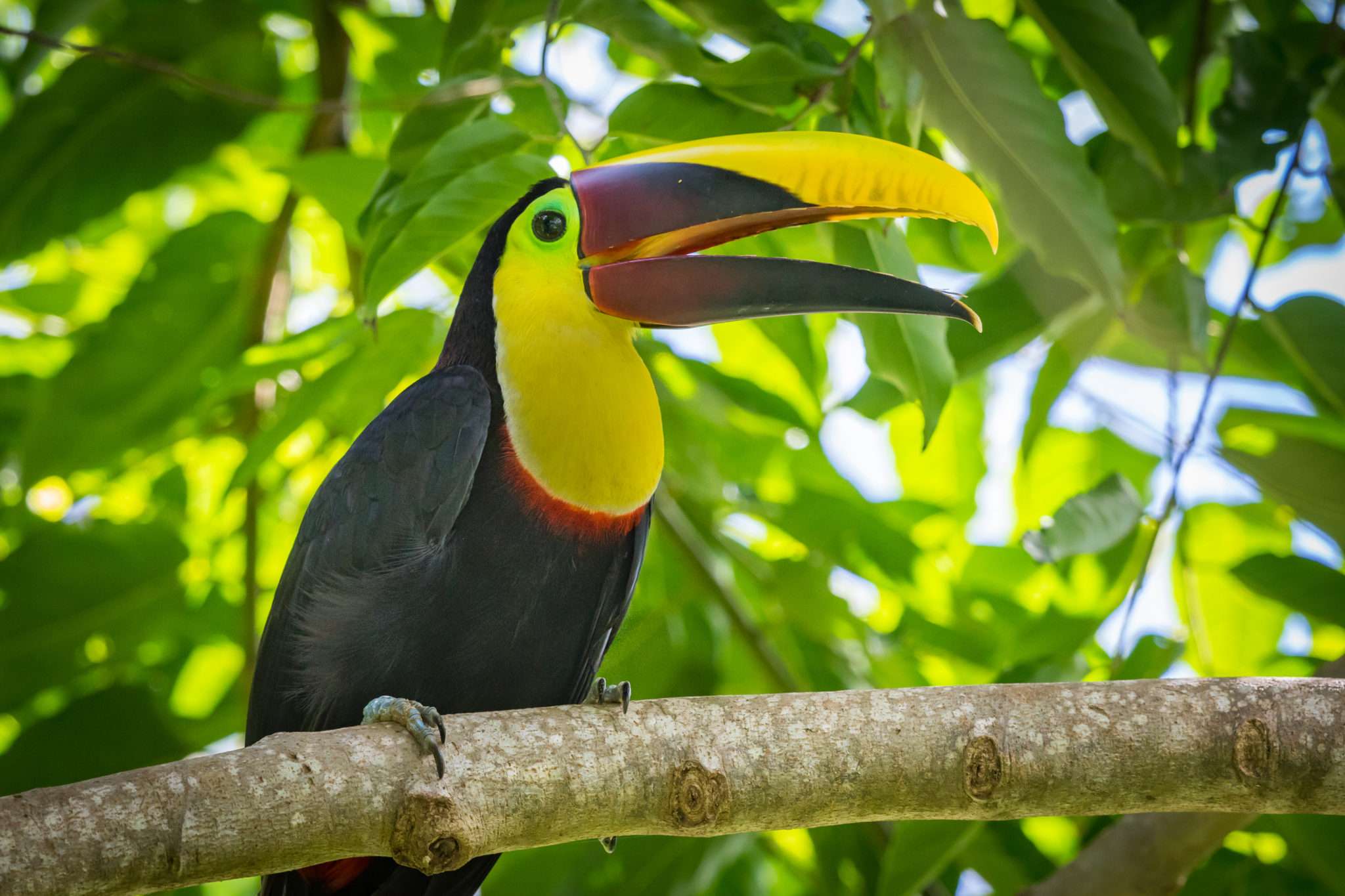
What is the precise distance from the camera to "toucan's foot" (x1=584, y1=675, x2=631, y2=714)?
68.6 inches

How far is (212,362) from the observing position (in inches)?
130

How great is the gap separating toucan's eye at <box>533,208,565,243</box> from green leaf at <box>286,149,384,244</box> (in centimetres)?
72

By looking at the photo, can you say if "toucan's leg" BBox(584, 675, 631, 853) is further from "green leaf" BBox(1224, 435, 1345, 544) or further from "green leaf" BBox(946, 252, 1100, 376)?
"green leaf" BBox(1224, 435, 1345, 544)

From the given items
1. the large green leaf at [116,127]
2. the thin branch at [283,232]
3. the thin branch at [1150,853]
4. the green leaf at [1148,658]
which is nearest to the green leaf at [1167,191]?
the green leaf at [1148,658]

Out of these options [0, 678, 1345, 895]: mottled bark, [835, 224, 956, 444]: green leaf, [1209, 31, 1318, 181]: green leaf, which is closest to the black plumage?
[0, 678, 1345, 895]: mottled bark

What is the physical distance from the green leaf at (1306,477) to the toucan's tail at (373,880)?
172 centimetres

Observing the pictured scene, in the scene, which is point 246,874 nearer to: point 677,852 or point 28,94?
point 677,852

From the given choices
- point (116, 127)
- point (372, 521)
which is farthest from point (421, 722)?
point (116, 127)

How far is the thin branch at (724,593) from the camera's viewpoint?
9.27 ft

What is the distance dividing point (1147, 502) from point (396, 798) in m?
1.86

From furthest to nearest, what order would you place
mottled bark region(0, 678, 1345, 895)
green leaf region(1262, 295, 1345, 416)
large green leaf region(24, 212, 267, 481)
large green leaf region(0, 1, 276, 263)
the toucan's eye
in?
1. large green leaf region(0, 1, 276, 263)
2. large green leaf region(24, 212, 267, 481)
3. green leaf region(1262, 295, 1345, 416)
4. the toucan's eye
5. mottled bark region(0, 678, 1345, 895)

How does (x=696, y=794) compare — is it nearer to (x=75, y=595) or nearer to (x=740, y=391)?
(x=740, y=391)

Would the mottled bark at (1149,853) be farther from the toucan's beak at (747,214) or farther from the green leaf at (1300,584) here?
the toucan's beak at (747,214)

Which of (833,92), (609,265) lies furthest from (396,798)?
(833,92)
